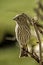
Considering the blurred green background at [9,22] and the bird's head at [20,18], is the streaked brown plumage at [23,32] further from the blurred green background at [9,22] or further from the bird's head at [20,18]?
the blurred green background at [9,22]

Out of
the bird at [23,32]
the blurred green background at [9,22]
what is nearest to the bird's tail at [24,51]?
the bird at [23,32]

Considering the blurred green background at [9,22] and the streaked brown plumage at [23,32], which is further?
the blurred green background at [9,22]

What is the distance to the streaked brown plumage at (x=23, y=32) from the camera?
0.68 meters

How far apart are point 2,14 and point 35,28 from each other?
239cm

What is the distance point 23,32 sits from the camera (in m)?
0.70

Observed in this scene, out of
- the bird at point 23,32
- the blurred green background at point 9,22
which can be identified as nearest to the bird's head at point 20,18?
the bird at point 23,32

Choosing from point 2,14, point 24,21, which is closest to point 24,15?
point 24,21

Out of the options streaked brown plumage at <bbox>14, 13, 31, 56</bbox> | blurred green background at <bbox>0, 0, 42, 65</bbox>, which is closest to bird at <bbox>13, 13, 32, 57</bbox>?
streaked brown plumage at <bbox>14, 13, 31, 56</bbox>

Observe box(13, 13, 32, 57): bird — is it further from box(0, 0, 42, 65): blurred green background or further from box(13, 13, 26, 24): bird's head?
box(0, 0, 42, 65): blurred green background

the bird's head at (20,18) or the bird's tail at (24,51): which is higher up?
the bird's head at (20,18)

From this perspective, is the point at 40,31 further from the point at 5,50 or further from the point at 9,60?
the point at 5,50

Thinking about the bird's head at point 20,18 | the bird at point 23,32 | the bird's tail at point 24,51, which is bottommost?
the bird's tail at point 24,51

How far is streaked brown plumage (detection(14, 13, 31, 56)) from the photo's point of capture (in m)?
0.68

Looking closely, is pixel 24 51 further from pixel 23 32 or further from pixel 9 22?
pixel 9 22
